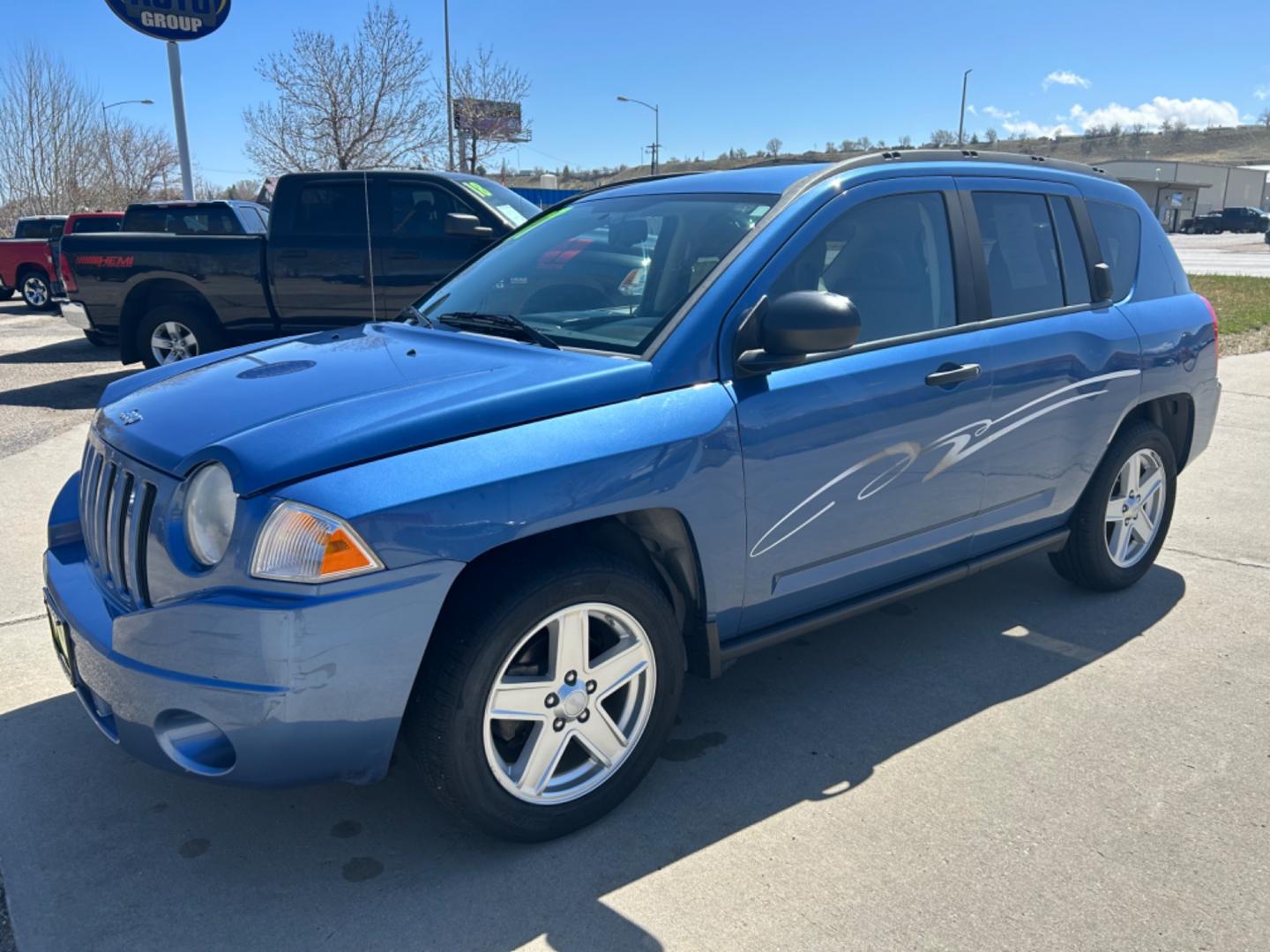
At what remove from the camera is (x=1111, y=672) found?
3.87 m

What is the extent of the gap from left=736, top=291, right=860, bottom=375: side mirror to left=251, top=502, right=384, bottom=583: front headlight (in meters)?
1.28

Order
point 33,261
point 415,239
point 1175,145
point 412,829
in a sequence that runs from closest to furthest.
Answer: point 412,829
point 415,239
point 33,261
point 1175,145

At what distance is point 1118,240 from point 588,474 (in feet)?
10.2

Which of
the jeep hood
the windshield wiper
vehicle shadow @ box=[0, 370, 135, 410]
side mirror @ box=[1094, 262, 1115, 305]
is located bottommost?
vehicle shadow @ box=[0, 370, 135, 410]

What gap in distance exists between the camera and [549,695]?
2695 millimetres

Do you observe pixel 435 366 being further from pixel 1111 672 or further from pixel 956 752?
pixel 1111 672

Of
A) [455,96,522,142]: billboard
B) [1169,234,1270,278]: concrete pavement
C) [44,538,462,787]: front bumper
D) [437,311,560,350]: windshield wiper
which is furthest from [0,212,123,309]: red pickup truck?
[1169,234,1270,278]: concrete pavement

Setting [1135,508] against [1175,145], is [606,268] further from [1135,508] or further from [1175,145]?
[1175,145]

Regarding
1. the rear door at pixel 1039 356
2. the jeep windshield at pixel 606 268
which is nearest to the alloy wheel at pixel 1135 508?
the rear door at pixel 1039 356

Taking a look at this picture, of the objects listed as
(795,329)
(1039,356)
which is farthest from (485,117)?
(795,329)

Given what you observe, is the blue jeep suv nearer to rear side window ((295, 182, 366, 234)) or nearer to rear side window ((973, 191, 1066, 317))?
rear side window ((973, 191, 1066, 317))

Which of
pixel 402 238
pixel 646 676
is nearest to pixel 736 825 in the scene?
pixel 646 676

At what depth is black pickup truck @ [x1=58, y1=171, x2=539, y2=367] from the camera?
8.91m

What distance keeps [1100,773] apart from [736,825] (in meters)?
1.20
